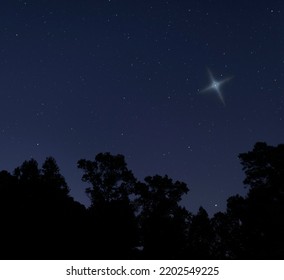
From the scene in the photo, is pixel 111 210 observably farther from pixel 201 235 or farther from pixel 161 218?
pixel 201 235

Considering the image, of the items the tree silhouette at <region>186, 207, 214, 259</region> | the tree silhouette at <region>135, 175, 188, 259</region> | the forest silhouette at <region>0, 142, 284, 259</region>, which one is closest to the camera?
the forest silhouette at <region>0, 142, 284, 259</region>

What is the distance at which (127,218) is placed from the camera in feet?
113

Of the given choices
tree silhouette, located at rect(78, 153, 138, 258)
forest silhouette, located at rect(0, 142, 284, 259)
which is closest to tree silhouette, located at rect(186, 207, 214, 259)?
forest silhouette, located at rect(0, 142, 284, 259)

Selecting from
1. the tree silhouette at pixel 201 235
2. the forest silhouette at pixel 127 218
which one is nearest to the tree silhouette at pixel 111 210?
the forest silhouette at pixel 127 218

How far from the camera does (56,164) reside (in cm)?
4375

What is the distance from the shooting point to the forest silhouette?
80.6ft

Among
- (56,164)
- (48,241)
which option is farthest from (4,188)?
(56,164)

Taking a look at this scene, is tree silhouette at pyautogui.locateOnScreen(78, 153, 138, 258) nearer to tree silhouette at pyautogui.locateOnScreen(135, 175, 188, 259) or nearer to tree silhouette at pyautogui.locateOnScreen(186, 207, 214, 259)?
tree silhouette at pyautogui.locateOnScreen(135, 175, 188, 259)

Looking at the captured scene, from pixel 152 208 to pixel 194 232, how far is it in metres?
7.94

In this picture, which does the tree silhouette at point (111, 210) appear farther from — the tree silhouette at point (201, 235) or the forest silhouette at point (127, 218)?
the tree silhouette at point (201, 235)

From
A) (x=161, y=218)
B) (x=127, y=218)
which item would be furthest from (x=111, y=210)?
(x=161, y=218)

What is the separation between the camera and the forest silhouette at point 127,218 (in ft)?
80.6

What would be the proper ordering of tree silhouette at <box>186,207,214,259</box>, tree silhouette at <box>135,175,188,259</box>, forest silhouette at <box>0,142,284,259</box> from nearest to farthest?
forest silhouette at <box>0,142,284,259</box>, tree silhouette at <box>135,175,188,259</box>, tree silhouette at <box>186,207,214,259</box>
